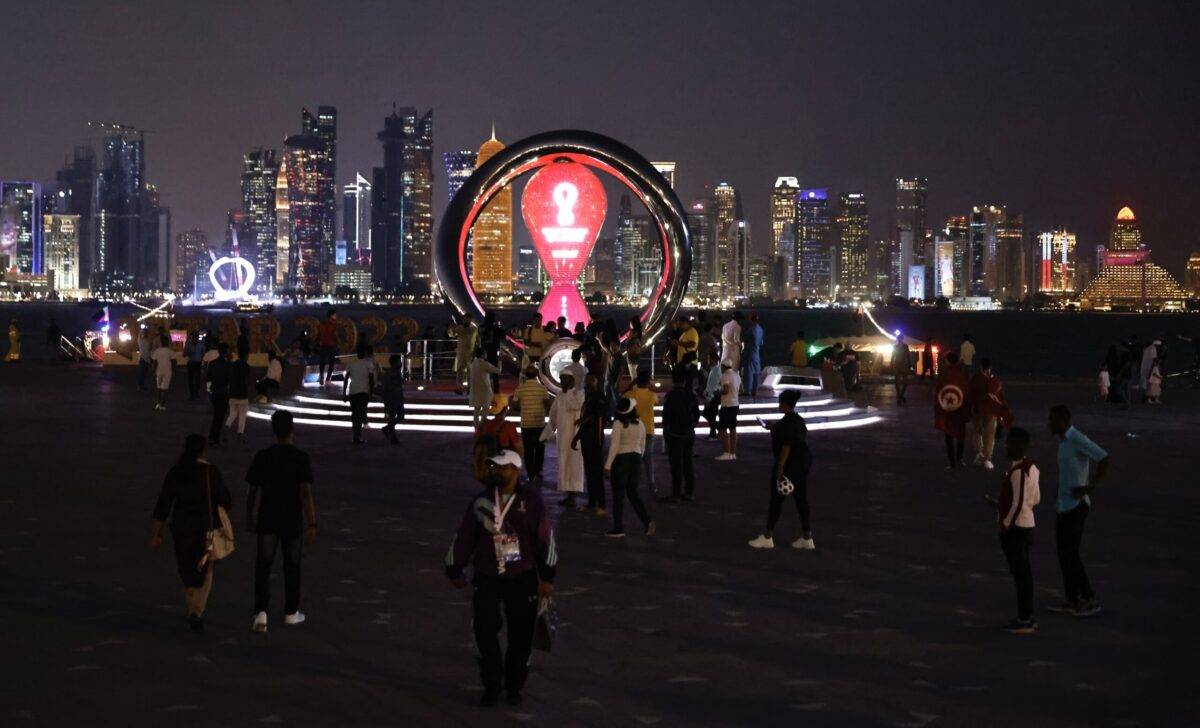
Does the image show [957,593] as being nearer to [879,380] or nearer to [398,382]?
[398,382]

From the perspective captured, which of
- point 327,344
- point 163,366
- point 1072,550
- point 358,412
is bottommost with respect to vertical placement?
point 1072,550

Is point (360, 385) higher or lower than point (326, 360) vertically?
lower

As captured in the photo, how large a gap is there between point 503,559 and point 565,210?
18.7 m

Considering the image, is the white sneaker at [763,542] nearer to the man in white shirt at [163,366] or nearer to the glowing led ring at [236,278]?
the man in white shirt at [163,366]

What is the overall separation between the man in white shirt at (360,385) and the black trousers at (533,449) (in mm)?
4533

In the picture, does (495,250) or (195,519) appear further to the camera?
(495,250)

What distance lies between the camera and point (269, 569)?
27.9 ft

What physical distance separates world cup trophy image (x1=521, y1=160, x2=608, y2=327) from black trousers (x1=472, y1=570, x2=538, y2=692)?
712 inches

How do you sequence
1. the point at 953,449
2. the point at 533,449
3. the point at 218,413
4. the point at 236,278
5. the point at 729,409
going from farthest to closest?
the point at 236,278 < the point at 218,413 < the point at 729,409 < the point at 953,449 < the point at 533,449

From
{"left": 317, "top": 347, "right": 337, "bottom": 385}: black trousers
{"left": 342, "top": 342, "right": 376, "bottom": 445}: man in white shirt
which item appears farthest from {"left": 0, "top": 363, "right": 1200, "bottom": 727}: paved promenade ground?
{"left": 317, "top": 347, "right": 337, "bottom": 385}: black trousers

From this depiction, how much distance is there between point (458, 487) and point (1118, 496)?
703cm

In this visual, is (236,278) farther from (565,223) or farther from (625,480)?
(625,480)

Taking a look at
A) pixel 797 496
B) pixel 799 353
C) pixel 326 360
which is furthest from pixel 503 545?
pixel 799 353

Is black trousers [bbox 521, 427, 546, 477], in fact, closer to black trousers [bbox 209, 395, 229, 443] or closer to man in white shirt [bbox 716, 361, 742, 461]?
man in white shirt [bbox 716, 361, 742, 461]
